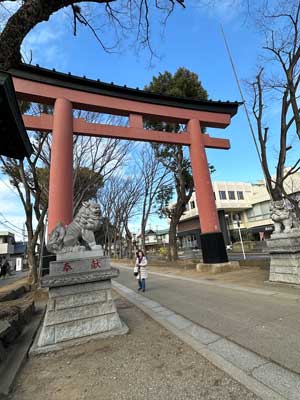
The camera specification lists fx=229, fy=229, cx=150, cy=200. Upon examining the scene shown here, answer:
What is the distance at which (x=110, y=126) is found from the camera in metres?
9.35

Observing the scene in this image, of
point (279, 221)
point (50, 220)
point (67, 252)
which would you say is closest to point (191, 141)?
point (279, 221)

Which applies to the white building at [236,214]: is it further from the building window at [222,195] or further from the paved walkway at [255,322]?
the paved walkway at [255,322]

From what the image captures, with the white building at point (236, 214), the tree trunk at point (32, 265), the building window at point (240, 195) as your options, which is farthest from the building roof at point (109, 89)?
the building window at point (240, 195)

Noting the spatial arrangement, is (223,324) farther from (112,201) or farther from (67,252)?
(112,201)

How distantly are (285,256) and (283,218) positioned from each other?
3.56 feet

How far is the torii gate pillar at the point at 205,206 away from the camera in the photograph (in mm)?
10164

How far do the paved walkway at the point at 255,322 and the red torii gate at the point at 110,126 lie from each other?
4.24 m

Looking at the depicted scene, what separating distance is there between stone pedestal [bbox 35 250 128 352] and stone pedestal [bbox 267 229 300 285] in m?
4.86

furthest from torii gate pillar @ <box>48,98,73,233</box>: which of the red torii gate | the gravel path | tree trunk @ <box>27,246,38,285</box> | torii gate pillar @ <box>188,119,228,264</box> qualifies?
torii gate pillar @ <box>188,119,228,264</box>

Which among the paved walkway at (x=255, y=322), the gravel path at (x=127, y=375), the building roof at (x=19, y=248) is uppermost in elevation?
the building roof at (x=19, y=248)

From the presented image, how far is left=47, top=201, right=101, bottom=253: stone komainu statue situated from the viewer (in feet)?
13.8

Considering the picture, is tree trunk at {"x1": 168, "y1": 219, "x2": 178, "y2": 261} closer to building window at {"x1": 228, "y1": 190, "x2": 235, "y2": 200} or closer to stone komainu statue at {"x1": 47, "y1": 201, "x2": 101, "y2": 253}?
stone komainu statue at {"x1": 47, "y1": 201, "x2": 101, "y2": 253}

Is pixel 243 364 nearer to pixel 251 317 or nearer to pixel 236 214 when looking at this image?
pixel 251 317

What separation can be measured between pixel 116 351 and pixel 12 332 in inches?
76.6
